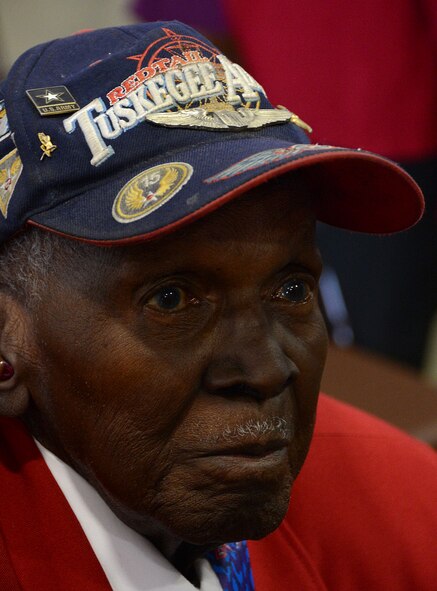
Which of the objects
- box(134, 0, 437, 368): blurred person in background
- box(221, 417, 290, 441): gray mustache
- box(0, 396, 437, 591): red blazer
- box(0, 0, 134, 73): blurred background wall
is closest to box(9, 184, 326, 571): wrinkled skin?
box(221, 417, 290, 441): gray mustache

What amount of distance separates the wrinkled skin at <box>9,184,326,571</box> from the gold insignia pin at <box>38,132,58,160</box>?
4.9 inches

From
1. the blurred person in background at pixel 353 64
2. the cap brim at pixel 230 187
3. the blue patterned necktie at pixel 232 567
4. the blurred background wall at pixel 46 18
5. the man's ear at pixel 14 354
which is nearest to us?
the cap brim at pixel 230 187

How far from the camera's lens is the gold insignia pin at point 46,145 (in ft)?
3.80

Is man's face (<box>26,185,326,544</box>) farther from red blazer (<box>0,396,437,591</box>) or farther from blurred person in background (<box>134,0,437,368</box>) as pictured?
blurred person in background (<box>134,0,437,368</box>)

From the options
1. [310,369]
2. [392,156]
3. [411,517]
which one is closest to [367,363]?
[392,156]

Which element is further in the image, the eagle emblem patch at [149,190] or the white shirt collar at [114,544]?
the white shirt collar at [114,544]

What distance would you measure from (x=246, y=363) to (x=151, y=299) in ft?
0.43

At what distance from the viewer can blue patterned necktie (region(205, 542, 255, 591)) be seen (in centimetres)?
135

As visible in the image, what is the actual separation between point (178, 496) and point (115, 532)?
0.17 meters

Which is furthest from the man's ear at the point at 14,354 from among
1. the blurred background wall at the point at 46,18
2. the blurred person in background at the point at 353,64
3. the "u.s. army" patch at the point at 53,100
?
the blurred background wall at the point at 46,18

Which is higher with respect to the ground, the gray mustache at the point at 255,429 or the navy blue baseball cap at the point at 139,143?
the navy blue baseball cap at the point at 139,143

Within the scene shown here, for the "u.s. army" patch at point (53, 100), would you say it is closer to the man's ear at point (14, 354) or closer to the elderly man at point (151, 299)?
the elderly man at point (151, 299)

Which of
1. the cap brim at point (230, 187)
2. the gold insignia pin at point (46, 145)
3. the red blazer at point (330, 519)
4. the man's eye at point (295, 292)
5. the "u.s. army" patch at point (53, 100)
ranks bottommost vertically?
the red blazer at point (330, 519)

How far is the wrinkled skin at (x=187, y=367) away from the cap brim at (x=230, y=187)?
0.15 ft
